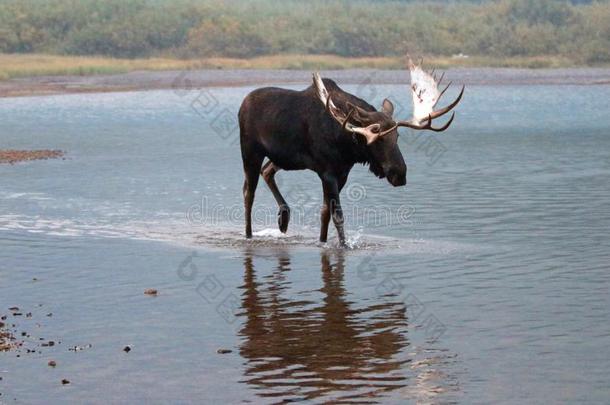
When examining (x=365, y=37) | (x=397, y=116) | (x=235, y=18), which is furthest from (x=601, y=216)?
(x=235, y=18)

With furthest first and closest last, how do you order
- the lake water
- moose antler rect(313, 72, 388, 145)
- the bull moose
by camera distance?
the bull moose → moose antler rect(313, 72, 388, 145) → the lake water

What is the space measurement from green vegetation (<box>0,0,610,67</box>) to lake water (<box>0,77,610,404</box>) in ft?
146

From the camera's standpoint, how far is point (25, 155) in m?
29.6

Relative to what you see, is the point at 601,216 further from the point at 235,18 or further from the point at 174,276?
the point at 235,18

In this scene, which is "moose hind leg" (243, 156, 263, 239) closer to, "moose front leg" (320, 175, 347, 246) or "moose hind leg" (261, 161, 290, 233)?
"moose hind leg" (261, 161, 290, 233)

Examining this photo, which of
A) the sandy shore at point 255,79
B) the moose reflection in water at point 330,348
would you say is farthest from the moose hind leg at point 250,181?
the sandy shore at point 255,79

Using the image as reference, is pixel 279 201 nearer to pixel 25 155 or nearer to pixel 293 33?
pixel 25 155

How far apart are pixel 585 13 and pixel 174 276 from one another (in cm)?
7457

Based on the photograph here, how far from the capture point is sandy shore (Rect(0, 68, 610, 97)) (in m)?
58.3

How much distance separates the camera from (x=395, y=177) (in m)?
15.3

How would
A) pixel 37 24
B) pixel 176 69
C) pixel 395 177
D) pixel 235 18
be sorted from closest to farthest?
pixel 395 177, pixel 176 69, pixel 37 24, pixel 235 18

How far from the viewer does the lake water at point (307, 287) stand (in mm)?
10039

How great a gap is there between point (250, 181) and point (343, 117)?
6.62 feet

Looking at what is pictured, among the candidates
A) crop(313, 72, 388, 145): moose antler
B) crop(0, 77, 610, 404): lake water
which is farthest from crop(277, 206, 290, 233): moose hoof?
crop(313, 72, 388, 145): moose antler
